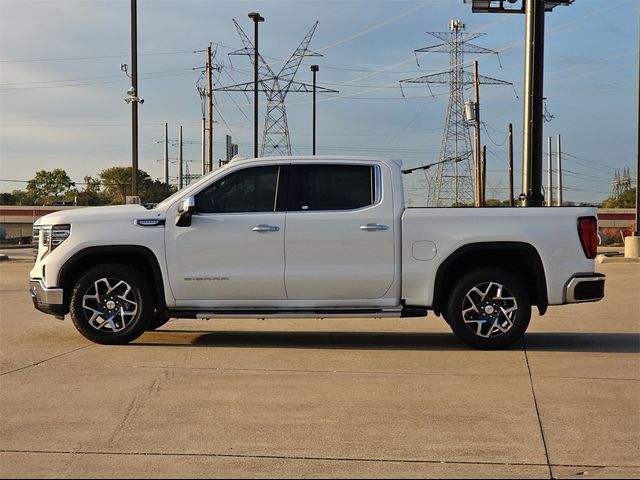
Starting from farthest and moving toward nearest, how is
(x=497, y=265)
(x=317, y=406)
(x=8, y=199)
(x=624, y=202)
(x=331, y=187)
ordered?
(x=8, y=199) < (x=624, y=202) < (x=497, y=265) < (x=331, y=187) < (x=317, y=406)

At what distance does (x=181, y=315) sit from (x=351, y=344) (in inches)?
76.9

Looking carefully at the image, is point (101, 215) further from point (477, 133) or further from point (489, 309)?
point (477, 133)

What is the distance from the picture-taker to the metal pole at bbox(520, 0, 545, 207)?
450 inches

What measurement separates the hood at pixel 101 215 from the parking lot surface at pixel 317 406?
1.38 m

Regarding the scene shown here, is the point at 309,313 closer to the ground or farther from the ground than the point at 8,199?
closer to the ground

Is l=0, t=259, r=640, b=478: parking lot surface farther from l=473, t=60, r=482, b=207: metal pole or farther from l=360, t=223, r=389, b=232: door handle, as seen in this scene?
l=473, t=60, r=482, b=207: metal pole

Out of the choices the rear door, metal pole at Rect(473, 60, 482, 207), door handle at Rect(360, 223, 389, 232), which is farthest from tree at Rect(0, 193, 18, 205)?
door handle at Rect(360, 223, 389, 232)

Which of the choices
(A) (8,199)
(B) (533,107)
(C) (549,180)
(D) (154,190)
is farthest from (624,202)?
(B) (533,107)

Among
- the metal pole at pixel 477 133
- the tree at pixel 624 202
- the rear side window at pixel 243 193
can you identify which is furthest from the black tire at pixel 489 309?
the tree at pixel 624 202

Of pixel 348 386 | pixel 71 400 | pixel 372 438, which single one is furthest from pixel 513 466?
pixel 71 400

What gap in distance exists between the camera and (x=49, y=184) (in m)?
101

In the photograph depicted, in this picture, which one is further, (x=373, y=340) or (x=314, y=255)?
(x=373, y=340)

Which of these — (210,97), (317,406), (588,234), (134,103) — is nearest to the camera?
(317,406)

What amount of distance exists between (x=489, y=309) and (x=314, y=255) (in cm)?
193
